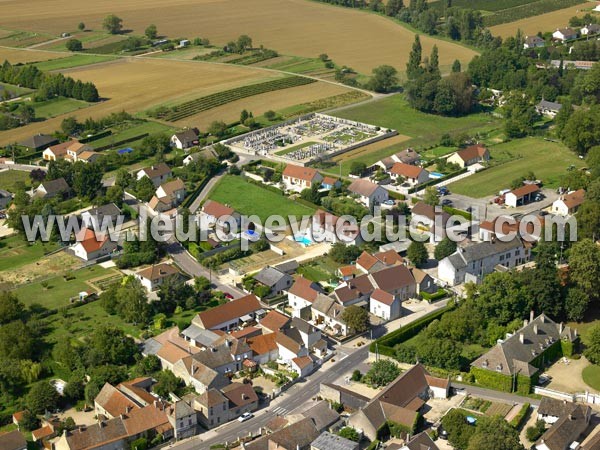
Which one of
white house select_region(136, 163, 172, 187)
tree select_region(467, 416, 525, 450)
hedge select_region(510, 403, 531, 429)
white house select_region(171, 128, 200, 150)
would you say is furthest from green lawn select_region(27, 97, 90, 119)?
tree select_region(467, 416, 525, 450)

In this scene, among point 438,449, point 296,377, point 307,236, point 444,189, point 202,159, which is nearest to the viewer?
point 438,449

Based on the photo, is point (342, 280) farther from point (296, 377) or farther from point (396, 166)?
point (396, 166)

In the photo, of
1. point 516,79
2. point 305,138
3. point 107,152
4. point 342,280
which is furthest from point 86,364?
point 516,79

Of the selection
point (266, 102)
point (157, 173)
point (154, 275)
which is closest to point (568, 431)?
point (154, 275)

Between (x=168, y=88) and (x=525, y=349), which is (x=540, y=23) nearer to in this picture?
(x=168, y=88)

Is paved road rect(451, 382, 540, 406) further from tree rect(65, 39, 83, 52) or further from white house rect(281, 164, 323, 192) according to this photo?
tree rect(65, 39, 83, 52)

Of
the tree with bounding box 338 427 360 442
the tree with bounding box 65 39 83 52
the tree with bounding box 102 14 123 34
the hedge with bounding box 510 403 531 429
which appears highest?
the tree with bounding box 102 14 123 34

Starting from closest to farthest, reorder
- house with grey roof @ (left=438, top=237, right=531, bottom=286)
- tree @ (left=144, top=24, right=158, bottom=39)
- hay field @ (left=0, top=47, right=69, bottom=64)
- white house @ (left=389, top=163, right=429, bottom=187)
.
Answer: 1. house with grey roof @ (left=438, top=237, right=531, bottom=286)
2. white house @ (left=389, top=163, right=429, bottom=187)
3. hay field @ (left=0, top=47, right=69, bottom=64)
4. tree @ (left=144, top=24, right=158, bottom=39)
